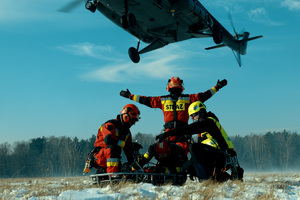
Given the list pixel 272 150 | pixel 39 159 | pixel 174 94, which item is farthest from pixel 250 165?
pixel 174 94

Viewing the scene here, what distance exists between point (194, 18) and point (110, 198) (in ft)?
44.7

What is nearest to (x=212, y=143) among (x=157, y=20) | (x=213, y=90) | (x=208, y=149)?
(x=208, y=149)

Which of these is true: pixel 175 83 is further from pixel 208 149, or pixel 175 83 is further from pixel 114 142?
pixel 208 149

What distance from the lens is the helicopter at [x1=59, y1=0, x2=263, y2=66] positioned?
13359 millimetres

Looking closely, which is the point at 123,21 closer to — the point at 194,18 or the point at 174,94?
the point at 194,18

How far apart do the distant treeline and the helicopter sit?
38612 mm

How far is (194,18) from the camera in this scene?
15.5m

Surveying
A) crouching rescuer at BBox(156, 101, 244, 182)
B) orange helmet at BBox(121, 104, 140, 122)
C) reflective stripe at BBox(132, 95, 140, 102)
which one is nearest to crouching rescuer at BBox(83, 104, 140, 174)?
orange helmet at BBox(121, 104, 140, 122)

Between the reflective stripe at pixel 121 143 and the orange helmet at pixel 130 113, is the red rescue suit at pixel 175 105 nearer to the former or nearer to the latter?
the orange helmet at pixel 130 113

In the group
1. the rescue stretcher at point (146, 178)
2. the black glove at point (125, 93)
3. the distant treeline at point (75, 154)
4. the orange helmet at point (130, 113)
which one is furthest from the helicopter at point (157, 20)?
the distant treeline at point (75, 154)

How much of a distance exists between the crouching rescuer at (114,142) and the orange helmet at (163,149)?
2.45 ft

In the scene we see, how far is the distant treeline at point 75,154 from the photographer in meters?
54.6

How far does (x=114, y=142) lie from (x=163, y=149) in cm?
96

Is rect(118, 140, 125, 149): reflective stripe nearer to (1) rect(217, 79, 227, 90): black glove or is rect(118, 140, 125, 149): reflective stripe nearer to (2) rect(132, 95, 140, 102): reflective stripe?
(2) rect(132, 95, 140, 102): reflective stripe
